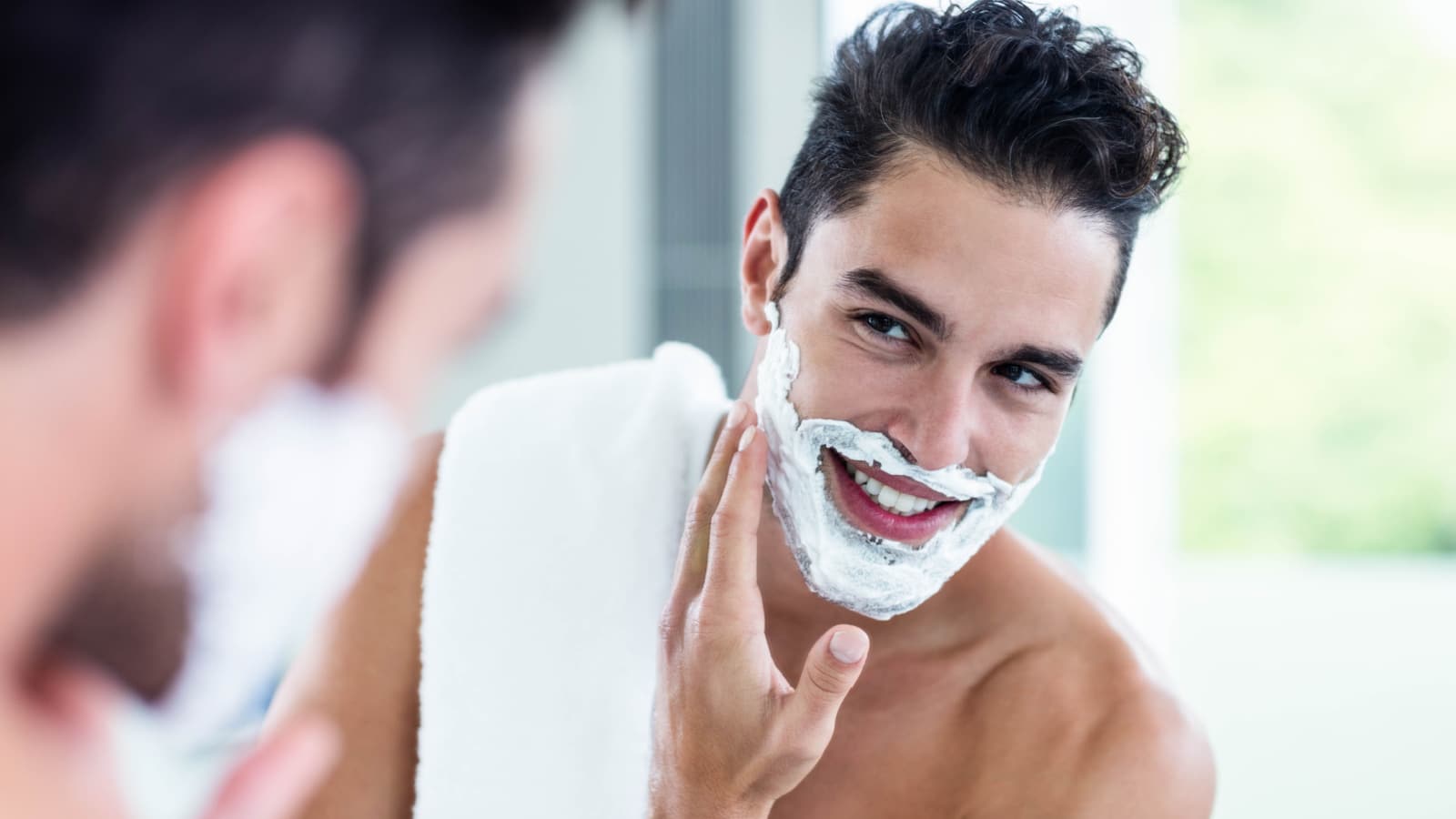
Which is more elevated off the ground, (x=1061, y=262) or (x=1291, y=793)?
(x=1061, y=262)

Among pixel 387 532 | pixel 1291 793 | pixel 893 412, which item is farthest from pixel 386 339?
pixel 1291 793

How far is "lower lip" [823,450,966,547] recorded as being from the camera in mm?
824

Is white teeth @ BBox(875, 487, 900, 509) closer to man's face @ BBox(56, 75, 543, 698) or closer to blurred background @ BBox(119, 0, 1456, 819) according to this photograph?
blurred background @ BBox(119, 0, 1456, 819)

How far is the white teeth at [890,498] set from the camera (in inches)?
32.3

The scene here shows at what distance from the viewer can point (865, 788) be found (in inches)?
36.4

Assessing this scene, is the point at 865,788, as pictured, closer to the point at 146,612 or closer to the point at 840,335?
the point at 840,335

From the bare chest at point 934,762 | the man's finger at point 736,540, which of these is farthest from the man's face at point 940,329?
the bare chest at point 934,762

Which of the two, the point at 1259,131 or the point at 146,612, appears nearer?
the point at 146,612

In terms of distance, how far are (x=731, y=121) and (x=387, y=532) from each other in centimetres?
97

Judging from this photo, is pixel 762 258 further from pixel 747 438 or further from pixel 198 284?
pixel 198 284

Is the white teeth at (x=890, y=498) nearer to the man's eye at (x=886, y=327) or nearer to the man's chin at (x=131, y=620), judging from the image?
the man's eye at (x=886, y=327)

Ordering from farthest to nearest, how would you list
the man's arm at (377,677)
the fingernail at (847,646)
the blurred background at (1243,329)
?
the blurred background at (1243,329) < the man's arm at (377,677) < the fingernail at (847,646)

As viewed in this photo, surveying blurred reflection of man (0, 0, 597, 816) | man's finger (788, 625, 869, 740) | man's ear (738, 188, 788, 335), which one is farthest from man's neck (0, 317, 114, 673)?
man's ear (738, 188, 788, 335)

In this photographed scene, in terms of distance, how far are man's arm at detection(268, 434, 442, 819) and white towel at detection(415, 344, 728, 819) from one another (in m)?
0.02
